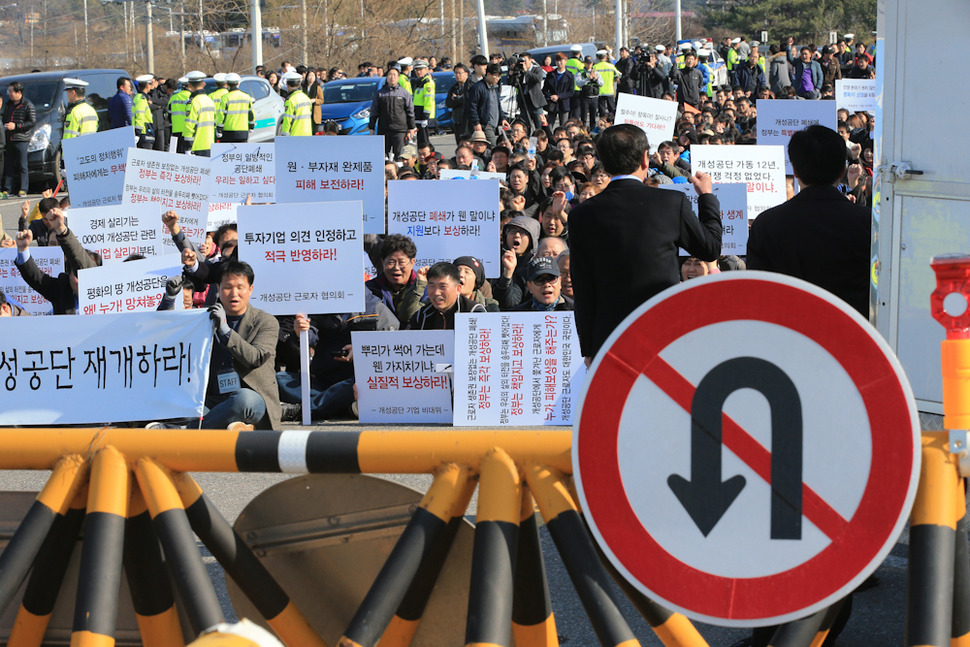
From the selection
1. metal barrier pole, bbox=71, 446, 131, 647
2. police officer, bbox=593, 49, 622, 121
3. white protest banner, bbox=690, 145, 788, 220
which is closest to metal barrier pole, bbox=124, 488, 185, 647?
metal barrier pole, bbox=71, 446, 131, 647

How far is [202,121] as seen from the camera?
18578 mm

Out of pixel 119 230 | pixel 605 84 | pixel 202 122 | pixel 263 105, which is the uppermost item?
pixel 605 84

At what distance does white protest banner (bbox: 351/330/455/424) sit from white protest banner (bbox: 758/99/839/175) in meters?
6.35

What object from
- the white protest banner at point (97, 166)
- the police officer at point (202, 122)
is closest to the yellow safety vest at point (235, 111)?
the police officer at point (202, 122)

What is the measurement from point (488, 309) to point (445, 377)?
2.50 feet

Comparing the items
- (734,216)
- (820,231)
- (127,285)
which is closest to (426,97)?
(734,216)

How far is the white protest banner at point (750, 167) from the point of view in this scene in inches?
408

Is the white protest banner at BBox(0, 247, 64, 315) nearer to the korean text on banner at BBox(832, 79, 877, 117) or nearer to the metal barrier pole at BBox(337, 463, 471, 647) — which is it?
the metal barrier pole at BBox(337, 463, 471, 647)

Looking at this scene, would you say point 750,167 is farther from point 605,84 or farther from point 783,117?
point 605,84

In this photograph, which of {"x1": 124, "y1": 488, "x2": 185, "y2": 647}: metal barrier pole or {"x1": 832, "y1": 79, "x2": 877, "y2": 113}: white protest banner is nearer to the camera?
{"x1": 124, "y1": 488, "x2": 185, "y2": 647}: metal barrier pole

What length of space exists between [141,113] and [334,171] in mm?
14217

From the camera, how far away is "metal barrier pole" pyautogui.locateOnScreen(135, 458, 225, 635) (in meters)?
2.97

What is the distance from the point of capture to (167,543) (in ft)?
9.86

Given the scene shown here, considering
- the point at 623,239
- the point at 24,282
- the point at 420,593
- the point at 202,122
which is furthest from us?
the point at 202,122
